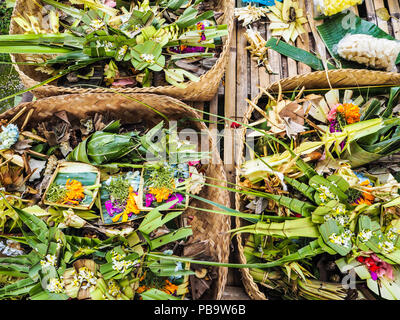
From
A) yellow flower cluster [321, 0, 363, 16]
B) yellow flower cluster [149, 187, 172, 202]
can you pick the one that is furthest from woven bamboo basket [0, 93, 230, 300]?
yellow flower cluster [321, 0, 363, 16]

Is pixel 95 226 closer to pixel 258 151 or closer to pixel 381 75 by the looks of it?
pixel 258 151

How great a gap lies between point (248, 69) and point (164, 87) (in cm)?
50

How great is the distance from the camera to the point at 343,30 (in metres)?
1.41

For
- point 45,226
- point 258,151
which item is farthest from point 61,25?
point 258,151

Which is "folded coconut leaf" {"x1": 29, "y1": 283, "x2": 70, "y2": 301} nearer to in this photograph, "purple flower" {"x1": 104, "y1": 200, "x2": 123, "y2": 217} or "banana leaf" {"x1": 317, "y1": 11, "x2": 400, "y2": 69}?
"purple flower" {"x1": 104, "y1": 200, "x2": 123, "y2": 217}

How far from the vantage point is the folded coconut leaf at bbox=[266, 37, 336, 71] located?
1.39m

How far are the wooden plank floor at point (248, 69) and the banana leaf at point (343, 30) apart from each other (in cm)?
3

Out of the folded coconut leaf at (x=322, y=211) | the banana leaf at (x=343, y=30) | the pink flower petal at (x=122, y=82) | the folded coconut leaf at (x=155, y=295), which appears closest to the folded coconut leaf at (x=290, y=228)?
the folded coconut leaf at (x=322, y=211)

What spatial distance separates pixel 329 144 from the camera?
1.01m

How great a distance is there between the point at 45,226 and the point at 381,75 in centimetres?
127

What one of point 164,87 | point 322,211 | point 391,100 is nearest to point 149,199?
point 164,87

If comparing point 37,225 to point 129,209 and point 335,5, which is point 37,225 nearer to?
point 129,209

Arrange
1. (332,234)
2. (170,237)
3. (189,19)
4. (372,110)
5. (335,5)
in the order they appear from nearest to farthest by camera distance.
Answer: (332,234)
(170,237)
(372,110)
(189,19)
(335,5)

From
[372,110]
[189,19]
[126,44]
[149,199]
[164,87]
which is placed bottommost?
[149,199]
